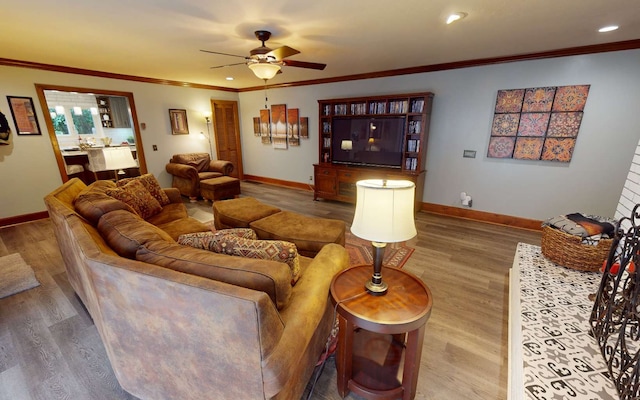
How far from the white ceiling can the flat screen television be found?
38.4 inches


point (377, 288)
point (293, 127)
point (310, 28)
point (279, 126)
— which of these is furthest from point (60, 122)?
point (377, 288)

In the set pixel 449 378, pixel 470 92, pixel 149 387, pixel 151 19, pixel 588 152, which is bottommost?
pixel 449 378

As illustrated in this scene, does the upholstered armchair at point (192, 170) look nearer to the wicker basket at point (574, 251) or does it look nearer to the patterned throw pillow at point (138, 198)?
the patterned throw pillow at point (138, 198)

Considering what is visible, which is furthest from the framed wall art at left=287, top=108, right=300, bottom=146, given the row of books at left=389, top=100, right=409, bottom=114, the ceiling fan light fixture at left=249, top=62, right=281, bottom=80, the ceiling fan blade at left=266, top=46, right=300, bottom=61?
the ceiling fan blade at left=266, top=46, right=300, bottom=61

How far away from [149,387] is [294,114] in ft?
17.1

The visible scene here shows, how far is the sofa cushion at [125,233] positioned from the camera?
1.29m

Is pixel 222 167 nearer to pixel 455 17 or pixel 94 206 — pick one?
pixel 94 206

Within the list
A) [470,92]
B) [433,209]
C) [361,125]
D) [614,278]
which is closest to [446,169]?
[433,209]

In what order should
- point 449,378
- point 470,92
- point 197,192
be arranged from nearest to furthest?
1. point 449,378
2. point 470,92
3. point 197,192

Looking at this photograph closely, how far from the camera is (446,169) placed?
4.13 metres

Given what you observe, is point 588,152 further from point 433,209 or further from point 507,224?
point 433,209

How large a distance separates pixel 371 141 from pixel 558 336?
3.50 m

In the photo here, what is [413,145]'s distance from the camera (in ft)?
13.7

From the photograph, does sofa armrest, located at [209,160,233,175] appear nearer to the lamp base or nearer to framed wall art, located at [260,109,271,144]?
framed wall art, located at [260,109,271,144]
